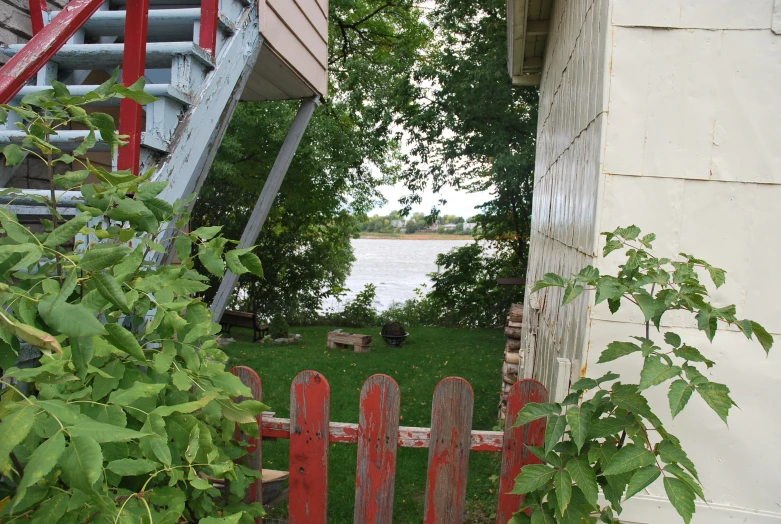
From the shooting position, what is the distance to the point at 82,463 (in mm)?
855

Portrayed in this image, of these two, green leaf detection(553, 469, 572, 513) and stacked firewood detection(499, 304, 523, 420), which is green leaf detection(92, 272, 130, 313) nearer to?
green leaf detection(553, 469, 572, 513)

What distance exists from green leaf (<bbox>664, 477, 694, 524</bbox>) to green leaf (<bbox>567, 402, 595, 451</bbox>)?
23 cm

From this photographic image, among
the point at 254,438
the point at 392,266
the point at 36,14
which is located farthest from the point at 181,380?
the point at 392,266

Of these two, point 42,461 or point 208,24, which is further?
point 208,24

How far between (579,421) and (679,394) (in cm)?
28

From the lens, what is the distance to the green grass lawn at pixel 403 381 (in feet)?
14.6

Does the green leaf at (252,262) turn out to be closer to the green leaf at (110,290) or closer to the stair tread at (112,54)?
the green leaf at (110,290)

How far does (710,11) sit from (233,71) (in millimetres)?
2393

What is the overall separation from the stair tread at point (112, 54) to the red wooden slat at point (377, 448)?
1779 millimetres

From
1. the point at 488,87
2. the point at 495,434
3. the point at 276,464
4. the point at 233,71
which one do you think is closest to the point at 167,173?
the point at 233,71

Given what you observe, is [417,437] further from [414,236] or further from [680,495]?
[414,236]

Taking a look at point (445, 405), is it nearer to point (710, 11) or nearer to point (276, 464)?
point (710, 11)

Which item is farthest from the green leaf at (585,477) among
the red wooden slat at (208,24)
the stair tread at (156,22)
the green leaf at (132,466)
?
the stair tread at (156,22)

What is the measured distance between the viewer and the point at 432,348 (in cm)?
1120
